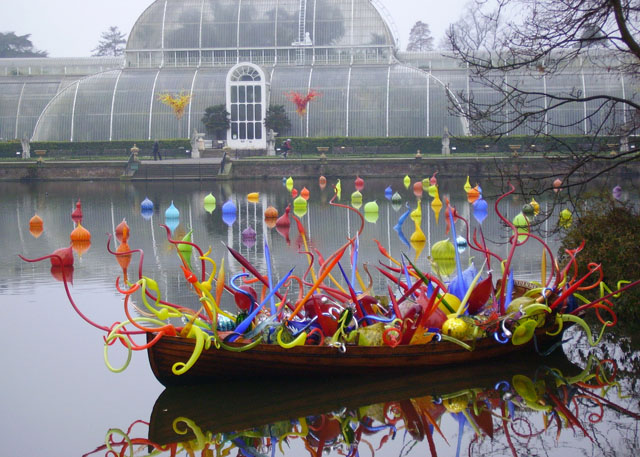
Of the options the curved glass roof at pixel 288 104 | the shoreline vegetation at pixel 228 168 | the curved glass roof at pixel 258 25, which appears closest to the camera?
the shoreline vegetation at pixel 228 168

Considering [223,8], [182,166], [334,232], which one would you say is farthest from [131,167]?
[334,232]

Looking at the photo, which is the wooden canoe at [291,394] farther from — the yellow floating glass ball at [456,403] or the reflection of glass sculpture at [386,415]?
the yellow floating glass ball at [456,403]

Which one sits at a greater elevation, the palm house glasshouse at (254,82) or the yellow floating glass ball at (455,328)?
the palm house glasshouse at (254,82)

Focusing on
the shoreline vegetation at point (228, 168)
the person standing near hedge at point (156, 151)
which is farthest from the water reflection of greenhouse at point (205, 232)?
the person standing near hedge at point (156, 151)

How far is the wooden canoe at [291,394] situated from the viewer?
29.2ft

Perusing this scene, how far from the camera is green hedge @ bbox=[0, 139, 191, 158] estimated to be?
2073 inches

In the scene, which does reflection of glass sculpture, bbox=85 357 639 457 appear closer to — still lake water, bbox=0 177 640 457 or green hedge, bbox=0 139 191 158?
still lake water, bbox=0 177 640 457

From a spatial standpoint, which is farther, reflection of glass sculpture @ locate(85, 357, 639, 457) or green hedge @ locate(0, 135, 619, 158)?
green hedge @ locate(0, 135, 619, 158)

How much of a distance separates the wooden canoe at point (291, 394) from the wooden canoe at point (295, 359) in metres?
0.11

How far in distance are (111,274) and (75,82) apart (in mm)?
43857

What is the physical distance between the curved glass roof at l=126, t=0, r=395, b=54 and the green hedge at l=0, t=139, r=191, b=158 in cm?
1095

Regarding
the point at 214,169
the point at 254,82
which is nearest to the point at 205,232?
the point at 214,169

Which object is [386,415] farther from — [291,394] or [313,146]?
[313,146]

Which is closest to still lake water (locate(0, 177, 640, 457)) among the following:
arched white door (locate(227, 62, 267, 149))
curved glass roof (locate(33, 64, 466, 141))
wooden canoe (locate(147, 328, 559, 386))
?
wooden canoe (locate(147, 328, 559, 386))
